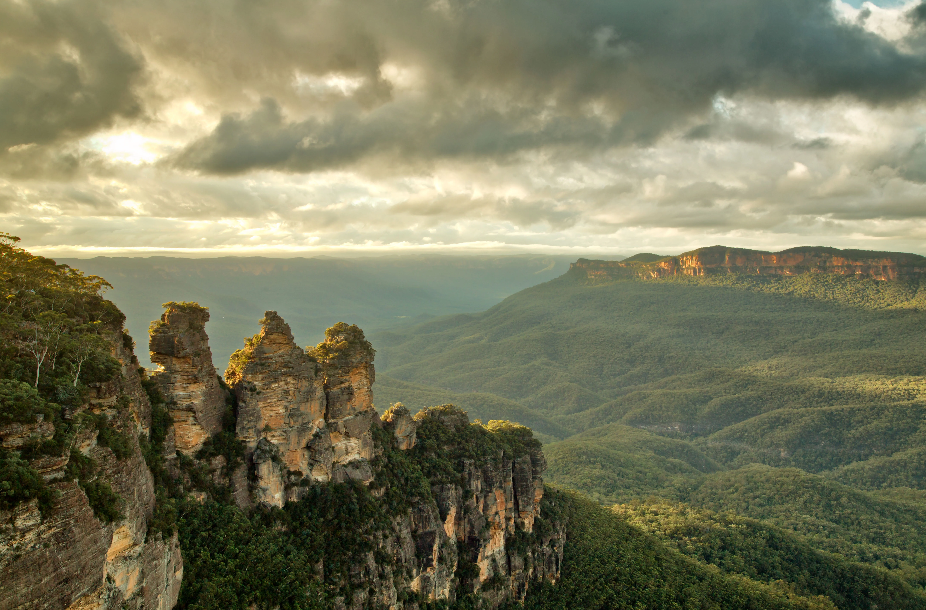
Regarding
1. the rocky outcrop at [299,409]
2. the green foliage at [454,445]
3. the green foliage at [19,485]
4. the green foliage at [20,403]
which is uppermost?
the green foliage at [20,403]

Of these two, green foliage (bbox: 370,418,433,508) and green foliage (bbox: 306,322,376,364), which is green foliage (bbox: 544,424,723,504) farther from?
green foliage (bbox: 306,322,376,364)

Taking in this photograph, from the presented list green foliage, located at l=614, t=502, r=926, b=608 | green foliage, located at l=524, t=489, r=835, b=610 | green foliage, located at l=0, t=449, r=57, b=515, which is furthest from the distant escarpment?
green foliage, located at l=614, t=502, r=926, b=608

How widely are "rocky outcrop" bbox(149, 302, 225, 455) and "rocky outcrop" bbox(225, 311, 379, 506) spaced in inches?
113

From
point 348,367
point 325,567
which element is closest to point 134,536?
point 325,567

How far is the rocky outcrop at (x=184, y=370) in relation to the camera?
27.0 m

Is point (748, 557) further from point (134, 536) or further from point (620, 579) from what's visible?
point (134, 536)

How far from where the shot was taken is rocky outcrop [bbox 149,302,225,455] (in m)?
27.0

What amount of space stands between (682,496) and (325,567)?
324 ft

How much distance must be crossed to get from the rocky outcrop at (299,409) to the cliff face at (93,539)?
8258 millimetres

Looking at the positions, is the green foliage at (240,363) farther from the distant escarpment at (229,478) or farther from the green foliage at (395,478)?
the green foliage at (395,478)

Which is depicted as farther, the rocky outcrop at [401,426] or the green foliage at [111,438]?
the rocky outcrop at [401,426]

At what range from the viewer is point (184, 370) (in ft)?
90.4

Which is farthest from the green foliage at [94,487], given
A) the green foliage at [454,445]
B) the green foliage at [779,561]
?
the green foliage at [779,561]

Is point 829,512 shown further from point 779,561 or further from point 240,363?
point 240,363
